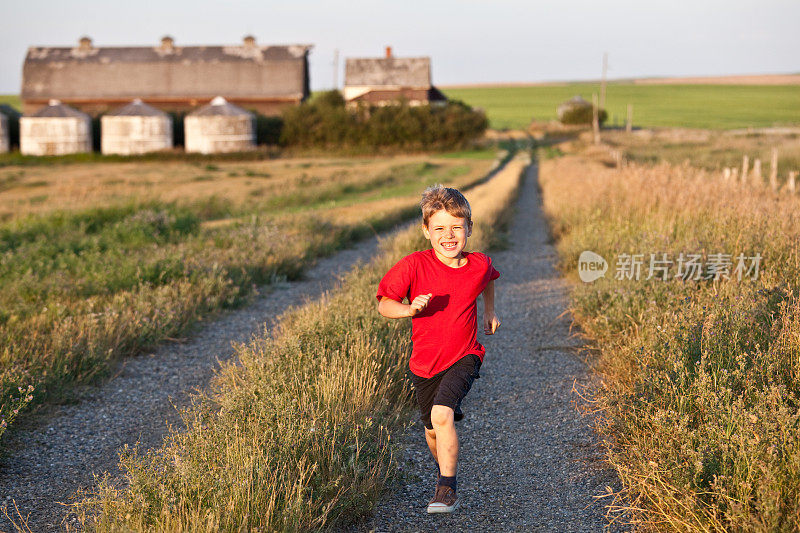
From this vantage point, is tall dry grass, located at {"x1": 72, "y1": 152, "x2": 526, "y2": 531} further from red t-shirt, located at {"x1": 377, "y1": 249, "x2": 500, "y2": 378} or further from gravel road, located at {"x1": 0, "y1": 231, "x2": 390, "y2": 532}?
red t-shirt, located at {"x1": 377, "y1": 249, "x2": 500, "y2": 378}

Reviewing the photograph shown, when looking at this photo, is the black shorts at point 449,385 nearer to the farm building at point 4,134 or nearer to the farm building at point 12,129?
the farm building at point 4,134

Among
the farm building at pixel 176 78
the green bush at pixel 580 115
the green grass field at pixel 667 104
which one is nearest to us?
the farm building at pixel 176 78

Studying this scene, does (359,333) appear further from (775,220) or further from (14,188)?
(14,188)

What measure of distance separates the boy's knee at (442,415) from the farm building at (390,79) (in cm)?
5157

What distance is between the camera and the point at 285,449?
11.9 feet

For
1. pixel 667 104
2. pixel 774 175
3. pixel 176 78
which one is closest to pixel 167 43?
pixel 176 78

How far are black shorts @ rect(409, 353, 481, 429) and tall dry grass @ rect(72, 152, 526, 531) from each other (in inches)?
11.0

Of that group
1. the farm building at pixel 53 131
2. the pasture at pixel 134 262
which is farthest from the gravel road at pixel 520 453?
the farm building at pixel 53 131

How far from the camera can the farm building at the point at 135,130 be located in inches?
1827

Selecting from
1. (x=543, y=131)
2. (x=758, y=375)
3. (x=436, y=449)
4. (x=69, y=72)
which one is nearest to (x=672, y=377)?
(x=758, y=375)

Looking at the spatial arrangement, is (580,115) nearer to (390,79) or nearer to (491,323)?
(390,79)

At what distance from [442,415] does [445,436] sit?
11cm

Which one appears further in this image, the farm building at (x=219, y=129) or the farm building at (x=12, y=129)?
the farm building at (x=12, y=129)

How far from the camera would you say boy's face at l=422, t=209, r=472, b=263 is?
3754 mm
